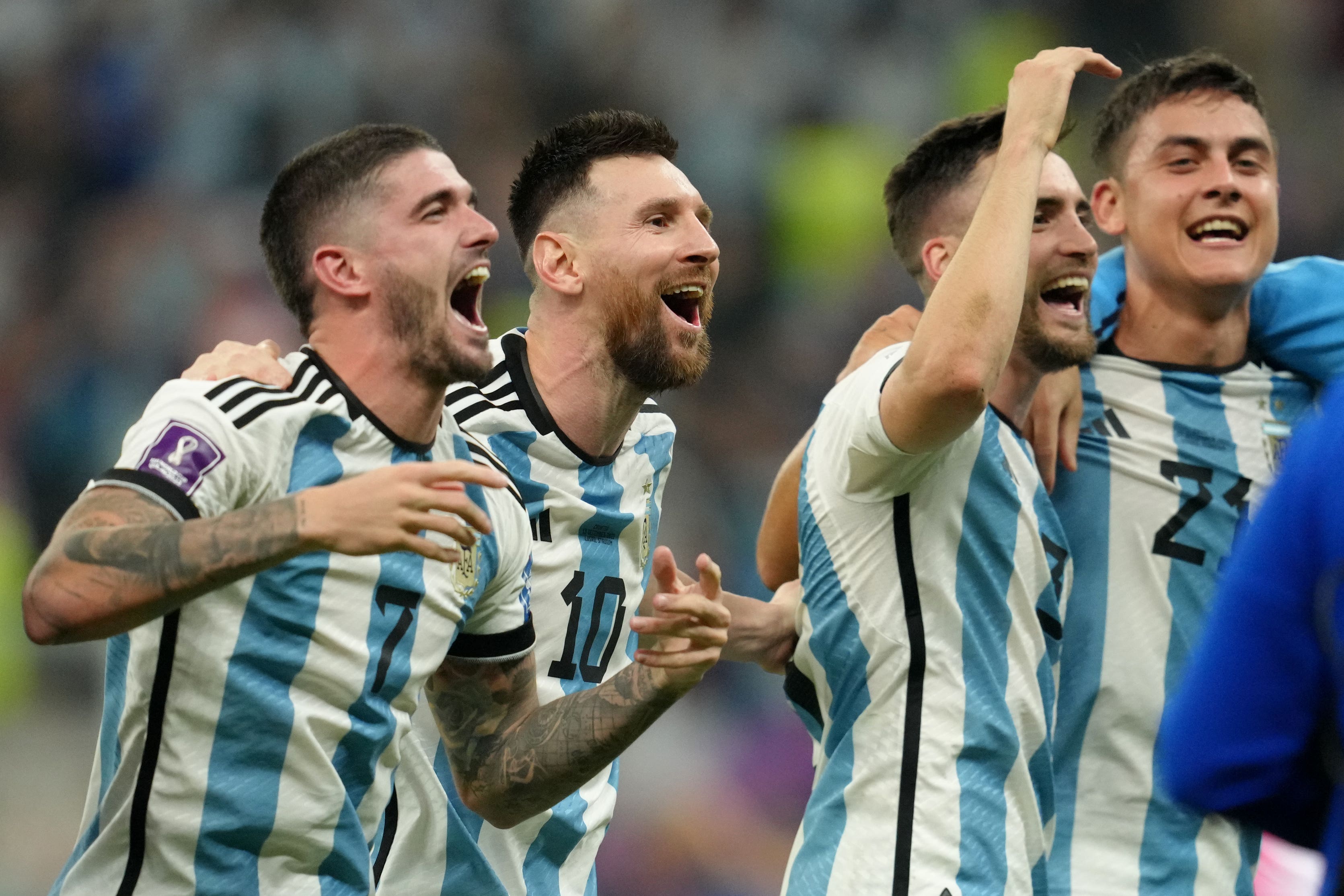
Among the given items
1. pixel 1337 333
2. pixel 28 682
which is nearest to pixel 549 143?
pixel 1337 333

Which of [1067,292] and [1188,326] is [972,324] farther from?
[1188,326]

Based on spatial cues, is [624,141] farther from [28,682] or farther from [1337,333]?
[28,682]

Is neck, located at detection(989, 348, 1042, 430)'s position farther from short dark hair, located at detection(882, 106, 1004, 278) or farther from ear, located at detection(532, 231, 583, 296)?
ear, located at detection(532, 231, 583, 296)

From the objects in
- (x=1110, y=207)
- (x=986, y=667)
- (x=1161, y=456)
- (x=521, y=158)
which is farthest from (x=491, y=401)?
(x=521, y=158)

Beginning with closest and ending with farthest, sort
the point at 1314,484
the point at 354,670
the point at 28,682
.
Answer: the point at 1314,484 → the point at 354,670 → the point at 28,682

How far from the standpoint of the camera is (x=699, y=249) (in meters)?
3.65

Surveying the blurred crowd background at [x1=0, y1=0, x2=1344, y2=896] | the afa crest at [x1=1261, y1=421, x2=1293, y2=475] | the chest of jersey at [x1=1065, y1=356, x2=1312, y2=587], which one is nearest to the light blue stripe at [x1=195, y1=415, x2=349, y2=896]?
the chest of jersey at [x1=1065, y1=356, x2=1312, y2=587]

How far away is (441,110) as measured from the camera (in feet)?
27.7

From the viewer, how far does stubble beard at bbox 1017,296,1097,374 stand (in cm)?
331

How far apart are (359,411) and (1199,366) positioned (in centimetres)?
194

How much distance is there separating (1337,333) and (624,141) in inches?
66.4

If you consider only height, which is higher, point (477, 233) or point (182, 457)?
point (477, 233)

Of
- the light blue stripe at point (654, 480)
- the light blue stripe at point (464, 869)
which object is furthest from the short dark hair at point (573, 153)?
the light blue stripe at point (464, 869)

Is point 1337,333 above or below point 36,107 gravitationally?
below
